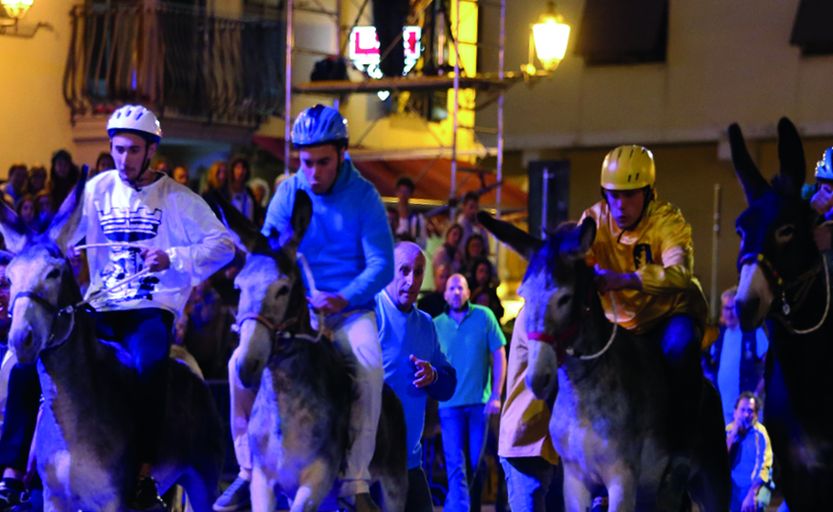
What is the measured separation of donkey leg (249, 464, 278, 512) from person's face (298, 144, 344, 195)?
1780mm

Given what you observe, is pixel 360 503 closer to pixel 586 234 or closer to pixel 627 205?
pixel 586 234

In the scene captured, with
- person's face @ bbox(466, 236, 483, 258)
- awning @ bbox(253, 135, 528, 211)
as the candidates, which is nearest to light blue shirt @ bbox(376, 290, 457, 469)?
person's face @ bbox(466, 236, 483, 258)

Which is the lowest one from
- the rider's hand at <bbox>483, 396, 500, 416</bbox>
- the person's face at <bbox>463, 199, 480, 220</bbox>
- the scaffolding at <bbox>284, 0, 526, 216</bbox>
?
the rider's hand at <bbox>483, 396, 500, 416</bbox>

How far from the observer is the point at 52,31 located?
90.7ft

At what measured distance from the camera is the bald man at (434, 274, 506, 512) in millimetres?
16859

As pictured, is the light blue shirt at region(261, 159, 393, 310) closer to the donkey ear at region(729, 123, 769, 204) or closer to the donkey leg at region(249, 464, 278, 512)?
the donkey leg at region(249, 464, 278, 512)

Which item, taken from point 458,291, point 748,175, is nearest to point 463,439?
point 458,291

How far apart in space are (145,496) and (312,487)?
5.84ft

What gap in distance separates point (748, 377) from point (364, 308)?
8.31m

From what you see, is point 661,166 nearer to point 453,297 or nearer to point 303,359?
point 453,297

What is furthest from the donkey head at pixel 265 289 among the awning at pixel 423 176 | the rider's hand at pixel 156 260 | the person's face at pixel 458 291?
the awning at pixel 423 176

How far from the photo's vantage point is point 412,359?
41.7 feet

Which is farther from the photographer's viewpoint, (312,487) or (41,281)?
(41,281)

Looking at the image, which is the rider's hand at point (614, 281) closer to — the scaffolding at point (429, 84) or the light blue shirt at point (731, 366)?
the light blue shirt at point (731, 366)
